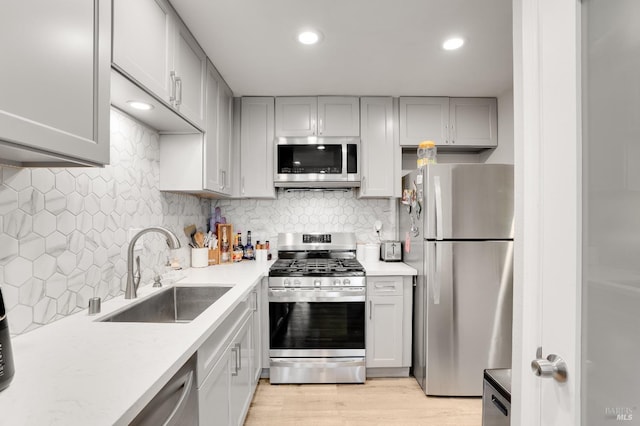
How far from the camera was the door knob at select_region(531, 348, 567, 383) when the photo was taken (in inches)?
28.7

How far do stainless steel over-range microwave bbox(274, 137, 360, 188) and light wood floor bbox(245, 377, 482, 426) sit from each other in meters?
1.66

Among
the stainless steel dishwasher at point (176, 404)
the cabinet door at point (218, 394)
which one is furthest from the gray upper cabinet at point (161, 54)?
Result: the cabinet door at point (218, 394)

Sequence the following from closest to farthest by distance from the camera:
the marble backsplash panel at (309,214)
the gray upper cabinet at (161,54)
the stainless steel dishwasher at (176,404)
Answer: the stainless steel dishwasher at (176,404) < the gray upper cabinet at (161,54) < the marble backsplash panel at (309,214)

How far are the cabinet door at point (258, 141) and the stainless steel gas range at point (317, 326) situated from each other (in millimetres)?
890

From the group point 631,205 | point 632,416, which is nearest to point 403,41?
point 631,205

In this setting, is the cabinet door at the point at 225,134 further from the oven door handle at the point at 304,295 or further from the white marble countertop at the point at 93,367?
the white marble countertop at the point at 93,367

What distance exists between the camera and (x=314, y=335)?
2361 millimetres

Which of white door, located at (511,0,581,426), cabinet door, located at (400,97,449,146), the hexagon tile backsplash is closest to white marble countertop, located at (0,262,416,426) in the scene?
the hexagon tile backsplash

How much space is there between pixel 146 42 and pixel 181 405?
147cm

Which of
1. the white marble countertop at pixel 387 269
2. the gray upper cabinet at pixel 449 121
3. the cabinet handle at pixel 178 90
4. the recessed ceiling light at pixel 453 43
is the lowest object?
the white marble countertop at pixel 387 269

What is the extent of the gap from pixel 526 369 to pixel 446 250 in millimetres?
1344

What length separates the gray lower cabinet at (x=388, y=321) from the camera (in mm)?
2422

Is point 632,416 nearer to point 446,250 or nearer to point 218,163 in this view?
point 446,250

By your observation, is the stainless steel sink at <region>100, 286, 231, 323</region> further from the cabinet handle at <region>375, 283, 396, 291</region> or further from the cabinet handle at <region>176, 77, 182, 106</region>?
the cabinet handle at <region>375, 283, 396, 291</region>
